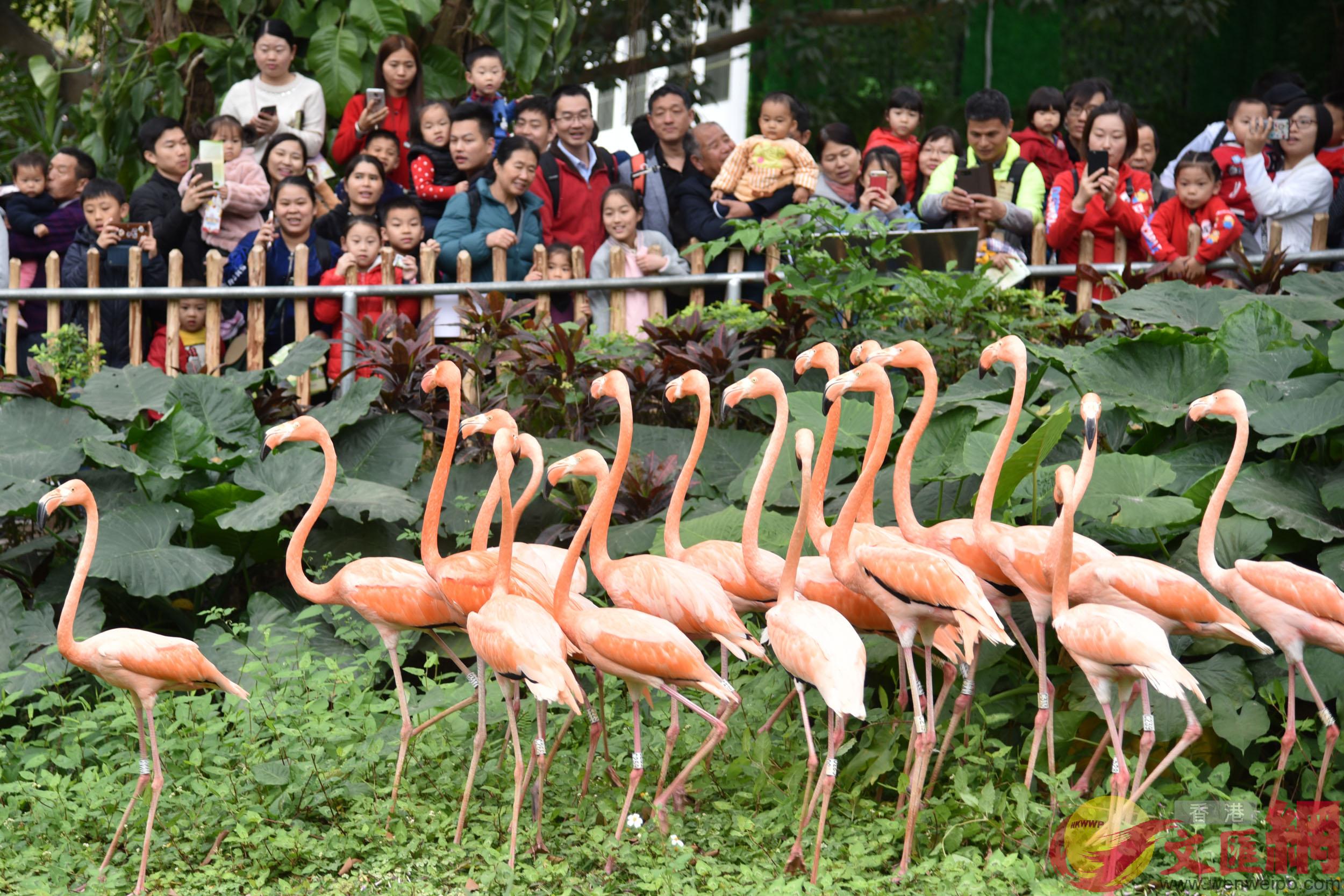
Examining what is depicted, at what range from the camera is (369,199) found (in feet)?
23.6

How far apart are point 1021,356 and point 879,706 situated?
1.36 m

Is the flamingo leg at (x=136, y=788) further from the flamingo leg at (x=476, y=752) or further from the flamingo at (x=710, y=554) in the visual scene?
the flamingo at (x=710, y=554)

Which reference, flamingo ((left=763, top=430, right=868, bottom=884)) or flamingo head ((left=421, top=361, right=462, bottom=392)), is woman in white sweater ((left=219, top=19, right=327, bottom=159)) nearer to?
flamingo head ((left=421, top=361, right=462, bottom=392))

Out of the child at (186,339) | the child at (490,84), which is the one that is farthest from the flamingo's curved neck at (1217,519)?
the child at (490,84)

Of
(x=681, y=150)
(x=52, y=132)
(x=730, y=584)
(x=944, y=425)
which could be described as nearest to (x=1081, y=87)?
(x=681, y=150)

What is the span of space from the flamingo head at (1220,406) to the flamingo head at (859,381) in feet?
3.04

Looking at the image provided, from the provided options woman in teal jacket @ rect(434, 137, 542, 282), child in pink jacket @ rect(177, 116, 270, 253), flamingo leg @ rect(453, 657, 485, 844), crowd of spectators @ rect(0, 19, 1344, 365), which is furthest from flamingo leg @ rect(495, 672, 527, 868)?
child in pink jacket @ rect(177, 116, 270, 253)

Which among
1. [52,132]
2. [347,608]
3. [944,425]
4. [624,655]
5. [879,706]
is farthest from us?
[52,132]

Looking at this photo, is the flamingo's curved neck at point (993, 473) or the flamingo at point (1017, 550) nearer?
the flamingo at point (1017, 550)

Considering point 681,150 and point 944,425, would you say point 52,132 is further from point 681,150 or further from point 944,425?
point 944,425

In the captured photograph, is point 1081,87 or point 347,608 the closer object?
point 347,608

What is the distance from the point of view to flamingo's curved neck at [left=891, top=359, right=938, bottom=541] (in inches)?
165

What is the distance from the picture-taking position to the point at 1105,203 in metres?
6.80

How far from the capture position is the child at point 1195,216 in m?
6.76
